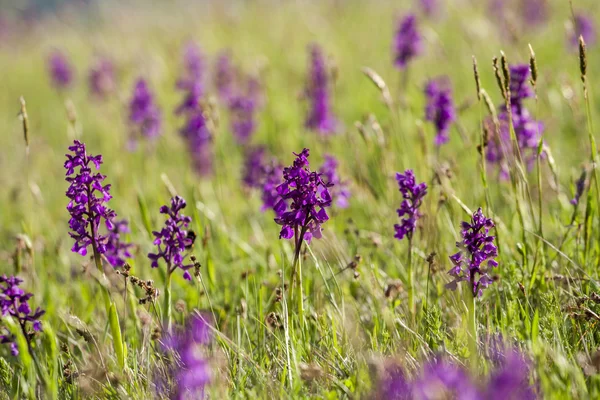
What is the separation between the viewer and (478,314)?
2.60 meters

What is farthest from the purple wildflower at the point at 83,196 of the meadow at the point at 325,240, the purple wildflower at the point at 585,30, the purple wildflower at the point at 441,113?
the purple wildflower at the point at 585,30

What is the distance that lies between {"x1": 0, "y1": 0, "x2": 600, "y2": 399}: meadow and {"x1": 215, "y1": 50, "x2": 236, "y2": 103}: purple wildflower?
0.09 feet

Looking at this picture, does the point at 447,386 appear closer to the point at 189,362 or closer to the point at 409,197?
the point at 189,362

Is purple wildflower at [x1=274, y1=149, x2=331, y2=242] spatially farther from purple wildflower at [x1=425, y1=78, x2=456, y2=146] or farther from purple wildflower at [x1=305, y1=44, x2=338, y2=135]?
purple wildflower at [x1=305, y1=44, x2=338, y2=135]

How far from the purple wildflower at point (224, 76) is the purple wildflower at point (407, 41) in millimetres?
2418

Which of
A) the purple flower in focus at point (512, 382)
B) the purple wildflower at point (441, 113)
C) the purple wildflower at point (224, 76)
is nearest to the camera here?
the purple flower in focus at point (512, 382)

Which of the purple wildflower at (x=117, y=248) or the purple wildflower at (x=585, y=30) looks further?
the purple wildflower at (x=585, y=30)

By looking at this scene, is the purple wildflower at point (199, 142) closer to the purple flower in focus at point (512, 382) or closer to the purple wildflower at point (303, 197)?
the purple wildflower at point (303, 197)

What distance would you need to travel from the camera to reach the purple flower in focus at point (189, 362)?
187 cm

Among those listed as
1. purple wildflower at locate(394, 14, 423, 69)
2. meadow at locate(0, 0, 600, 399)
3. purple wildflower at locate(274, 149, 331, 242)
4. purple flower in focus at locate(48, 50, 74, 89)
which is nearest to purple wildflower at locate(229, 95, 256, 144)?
meadow at locate(0, 0, 600, 399)

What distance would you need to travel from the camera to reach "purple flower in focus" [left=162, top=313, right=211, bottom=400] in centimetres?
187

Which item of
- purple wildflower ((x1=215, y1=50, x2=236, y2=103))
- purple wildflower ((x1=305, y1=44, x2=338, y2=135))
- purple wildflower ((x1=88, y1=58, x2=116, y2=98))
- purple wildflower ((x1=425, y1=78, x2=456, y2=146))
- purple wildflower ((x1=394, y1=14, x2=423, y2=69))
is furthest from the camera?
purple wildflower ((x1=88, y1=58, x2=116, y2=98))

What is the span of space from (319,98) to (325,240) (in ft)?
8.58

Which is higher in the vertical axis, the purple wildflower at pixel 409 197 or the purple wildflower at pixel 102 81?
the purple wildflower at pixel 102 81
